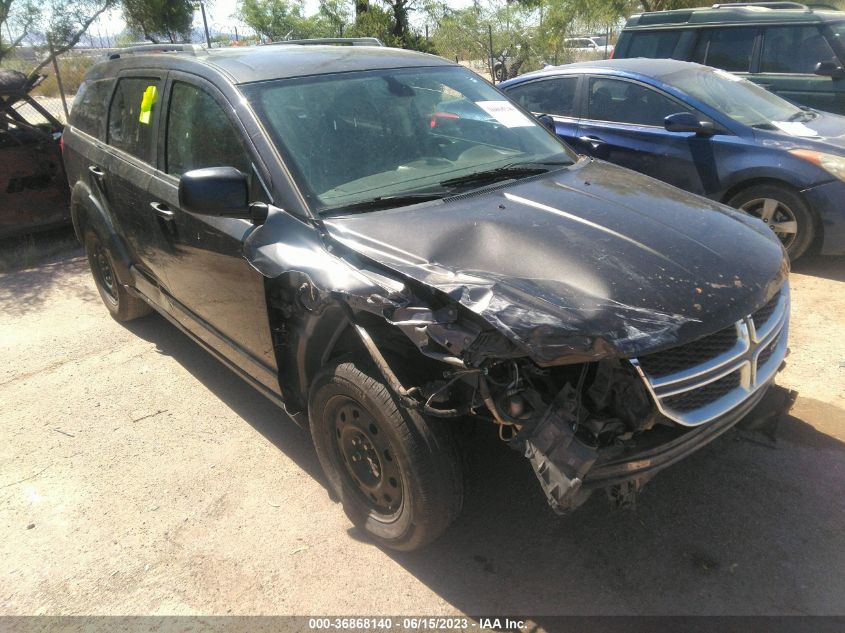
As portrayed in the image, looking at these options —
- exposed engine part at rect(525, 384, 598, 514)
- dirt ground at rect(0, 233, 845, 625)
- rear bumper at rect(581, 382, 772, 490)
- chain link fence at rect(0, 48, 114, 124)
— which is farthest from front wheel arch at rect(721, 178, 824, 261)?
chain link fence at rect(0, 48, 114, 124)

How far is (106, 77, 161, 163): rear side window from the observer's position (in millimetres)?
3721

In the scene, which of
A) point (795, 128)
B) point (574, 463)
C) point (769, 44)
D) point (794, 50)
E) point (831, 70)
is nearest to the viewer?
point (574, 463)

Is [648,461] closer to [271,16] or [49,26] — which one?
[49,26]

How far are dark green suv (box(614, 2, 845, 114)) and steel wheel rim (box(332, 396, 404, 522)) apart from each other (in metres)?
7.02

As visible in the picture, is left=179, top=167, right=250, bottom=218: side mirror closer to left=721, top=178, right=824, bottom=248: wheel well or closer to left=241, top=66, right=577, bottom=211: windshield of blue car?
left=241, top=66, right=577, bottom=211: windshield of blue car

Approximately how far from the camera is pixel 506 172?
3.20 m

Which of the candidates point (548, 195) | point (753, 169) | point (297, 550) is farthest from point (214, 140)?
point (753, 169)

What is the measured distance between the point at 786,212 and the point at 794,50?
3.34 meters

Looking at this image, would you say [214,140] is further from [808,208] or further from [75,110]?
[808,208]

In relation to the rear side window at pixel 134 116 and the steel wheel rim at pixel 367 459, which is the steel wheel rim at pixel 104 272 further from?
the steel wheel rim at pixel 367 459

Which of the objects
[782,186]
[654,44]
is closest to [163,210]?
[782,186]

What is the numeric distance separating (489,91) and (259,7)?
20039mm

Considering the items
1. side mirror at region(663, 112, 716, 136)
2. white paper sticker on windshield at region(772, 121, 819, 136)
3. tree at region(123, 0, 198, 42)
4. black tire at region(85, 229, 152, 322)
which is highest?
tree at region(123, 0, 198, 42)

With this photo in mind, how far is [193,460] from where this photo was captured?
3.47 meters
